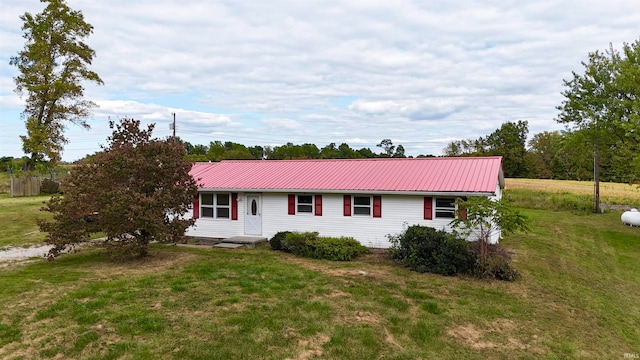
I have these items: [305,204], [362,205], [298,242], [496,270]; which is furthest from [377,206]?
[496,270]

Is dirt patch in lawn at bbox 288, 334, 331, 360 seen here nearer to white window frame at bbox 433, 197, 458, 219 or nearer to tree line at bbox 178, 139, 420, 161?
white window frame at bbox 433, 197, 458, 219

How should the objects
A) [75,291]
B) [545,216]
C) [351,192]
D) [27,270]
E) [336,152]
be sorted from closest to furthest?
[75,291]
[27,270]
[351,192]
[545,216]
[336,152]

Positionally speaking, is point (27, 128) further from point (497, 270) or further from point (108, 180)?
point (497, 270)

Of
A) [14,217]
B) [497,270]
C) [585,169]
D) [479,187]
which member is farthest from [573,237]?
[585,169]

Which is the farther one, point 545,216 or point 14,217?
point 545,216

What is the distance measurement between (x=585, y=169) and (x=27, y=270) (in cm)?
6768

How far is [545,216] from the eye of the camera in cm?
2622

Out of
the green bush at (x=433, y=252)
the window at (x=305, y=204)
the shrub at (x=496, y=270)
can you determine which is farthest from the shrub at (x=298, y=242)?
the shrub at (x=496, y=270)

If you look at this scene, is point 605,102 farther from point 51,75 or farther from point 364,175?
point 51,75

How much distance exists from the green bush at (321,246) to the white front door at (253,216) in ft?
7.74

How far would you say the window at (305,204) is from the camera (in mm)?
16609

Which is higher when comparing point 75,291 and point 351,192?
point 351,192

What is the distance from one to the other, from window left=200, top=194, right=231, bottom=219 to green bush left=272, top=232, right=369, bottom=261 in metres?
3.90

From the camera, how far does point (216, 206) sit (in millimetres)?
18125
